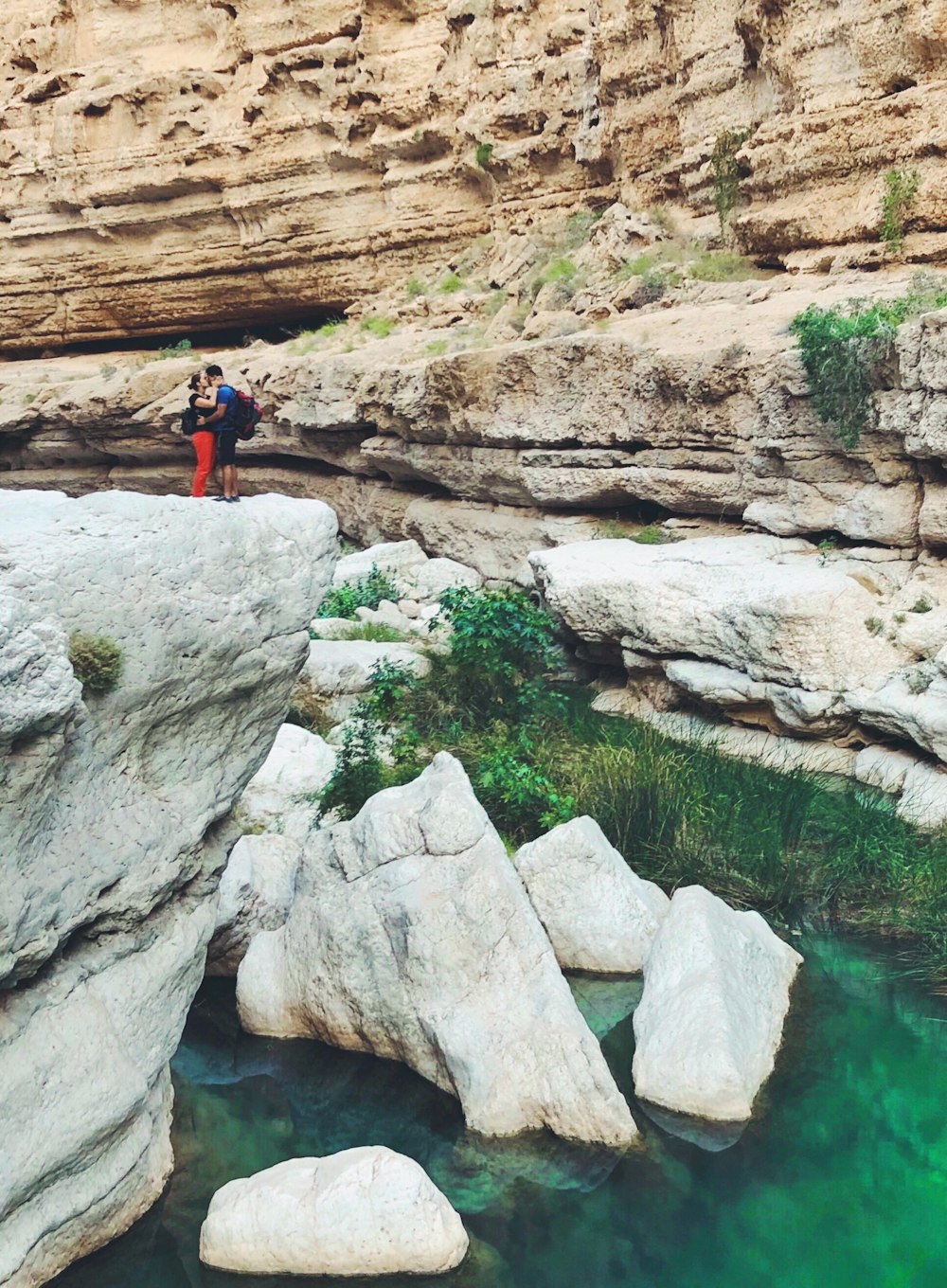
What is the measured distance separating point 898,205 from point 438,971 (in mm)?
10604

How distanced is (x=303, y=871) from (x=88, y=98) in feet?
71.1

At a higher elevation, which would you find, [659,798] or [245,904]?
[659,798]

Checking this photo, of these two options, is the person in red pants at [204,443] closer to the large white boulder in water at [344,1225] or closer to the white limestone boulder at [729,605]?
the large white boulder in water at [344,1225]

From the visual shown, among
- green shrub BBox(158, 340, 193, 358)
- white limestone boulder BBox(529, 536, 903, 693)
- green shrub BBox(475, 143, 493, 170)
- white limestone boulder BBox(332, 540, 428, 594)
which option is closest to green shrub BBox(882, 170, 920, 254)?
white limestone boulder BBox(529, 536, 903, 693)

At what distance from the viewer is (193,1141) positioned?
257 inches

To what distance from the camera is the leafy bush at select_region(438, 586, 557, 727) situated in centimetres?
1150

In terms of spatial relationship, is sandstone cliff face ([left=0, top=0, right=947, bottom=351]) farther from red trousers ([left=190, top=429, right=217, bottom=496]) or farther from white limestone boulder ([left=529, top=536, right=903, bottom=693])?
red trousers ([left=190, top=429, right=217, bottom=496])

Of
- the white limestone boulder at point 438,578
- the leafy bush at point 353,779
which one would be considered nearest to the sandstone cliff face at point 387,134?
the white limestone boulder at point 438,578

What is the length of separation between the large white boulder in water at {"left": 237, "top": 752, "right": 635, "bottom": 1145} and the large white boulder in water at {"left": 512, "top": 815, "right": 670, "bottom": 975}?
939 millimetres

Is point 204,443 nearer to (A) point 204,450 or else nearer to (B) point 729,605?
(A) point 204,450

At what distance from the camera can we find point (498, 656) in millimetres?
11859

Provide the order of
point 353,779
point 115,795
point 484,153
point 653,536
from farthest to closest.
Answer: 1. point 484,153
2. point 653,536
3. point 353,779
4. point 115,795

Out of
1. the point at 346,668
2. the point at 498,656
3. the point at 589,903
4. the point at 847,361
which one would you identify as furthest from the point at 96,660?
the point at 847,361

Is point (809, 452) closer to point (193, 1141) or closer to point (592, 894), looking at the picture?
point (592, 894)
